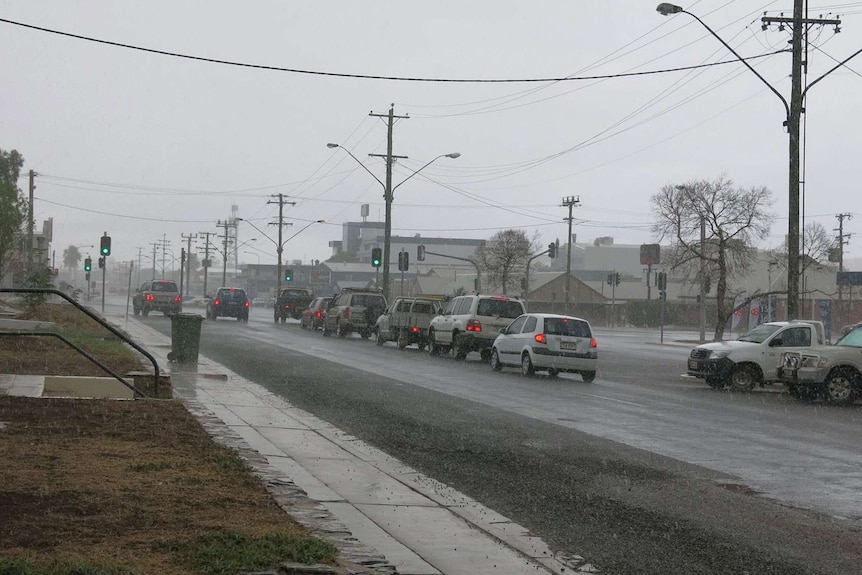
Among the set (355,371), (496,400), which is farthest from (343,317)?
(496,400)

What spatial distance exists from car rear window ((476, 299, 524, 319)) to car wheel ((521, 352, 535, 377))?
5581mm

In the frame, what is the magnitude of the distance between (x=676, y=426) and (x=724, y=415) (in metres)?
2.41

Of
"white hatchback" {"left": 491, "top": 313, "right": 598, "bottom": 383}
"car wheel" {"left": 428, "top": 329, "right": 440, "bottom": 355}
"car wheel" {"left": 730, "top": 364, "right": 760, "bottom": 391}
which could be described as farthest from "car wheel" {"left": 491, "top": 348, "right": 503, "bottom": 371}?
"car wheel" {"left": 428, "top": 329, "right": 440, "bottom": 355}

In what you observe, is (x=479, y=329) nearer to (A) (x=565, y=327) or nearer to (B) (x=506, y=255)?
(A) (x=565, y=327)

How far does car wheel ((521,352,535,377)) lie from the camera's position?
25719mm

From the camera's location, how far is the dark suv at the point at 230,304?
59.4 metres

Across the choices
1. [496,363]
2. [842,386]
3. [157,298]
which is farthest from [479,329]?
[157,298]

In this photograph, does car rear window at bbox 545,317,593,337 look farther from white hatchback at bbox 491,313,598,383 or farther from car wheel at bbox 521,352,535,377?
car wheel at bbox 521,352,535,377

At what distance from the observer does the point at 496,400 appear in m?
19.0

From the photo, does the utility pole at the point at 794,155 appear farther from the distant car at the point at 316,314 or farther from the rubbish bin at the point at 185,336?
the distant car at the point at 316,314

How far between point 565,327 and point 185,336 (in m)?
8.78

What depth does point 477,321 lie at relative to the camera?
103ft

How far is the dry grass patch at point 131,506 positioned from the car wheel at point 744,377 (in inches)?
597

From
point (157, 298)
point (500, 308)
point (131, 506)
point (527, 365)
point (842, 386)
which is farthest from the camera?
point (157, 298)
